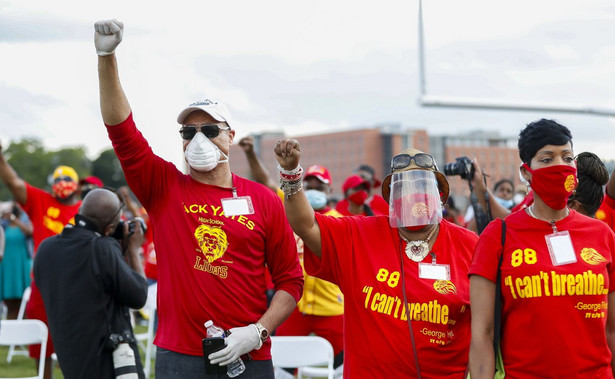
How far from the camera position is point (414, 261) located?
148 inches

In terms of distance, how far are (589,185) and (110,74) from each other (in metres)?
2.50

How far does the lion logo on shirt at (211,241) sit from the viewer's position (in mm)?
3969

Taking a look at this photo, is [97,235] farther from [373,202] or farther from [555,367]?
[373,202]

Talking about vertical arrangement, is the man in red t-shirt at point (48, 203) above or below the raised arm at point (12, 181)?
below

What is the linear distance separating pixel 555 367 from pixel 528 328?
18 cm

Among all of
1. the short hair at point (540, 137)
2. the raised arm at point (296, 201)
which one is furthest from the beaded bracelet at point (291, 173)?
the short hair at point (540, 137)

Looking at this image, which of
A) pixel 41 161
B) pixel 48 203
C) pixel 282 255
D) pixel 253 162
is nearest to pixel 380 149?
pixel 41 161

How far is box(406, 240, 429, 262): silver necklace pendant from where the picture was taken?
12.4ft

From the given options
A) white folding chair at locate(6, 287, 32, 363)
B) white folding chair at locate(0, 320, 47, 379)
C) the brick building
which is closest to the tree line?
the brick building

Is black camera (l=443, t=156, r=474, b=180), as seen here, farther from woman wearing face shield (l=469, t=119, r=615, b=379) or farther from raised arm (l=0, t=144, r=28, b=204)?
raised arm (l=0, t=144, r=28, b=204)

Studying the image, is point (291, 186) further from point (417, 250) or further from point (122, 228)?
point (122, 228)

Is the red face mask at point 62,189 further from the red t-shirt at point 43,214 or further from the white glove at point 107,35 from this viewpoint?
the white glove at point 107,35

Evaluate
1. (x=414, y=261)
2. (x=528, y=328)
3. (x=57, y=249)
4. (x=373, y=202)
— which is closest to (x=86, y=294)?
(x=57, y=249)

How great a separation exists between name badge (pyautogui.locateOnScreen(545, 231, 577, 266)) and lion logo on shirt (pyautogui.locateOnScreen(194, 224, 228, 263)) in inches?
59.9
